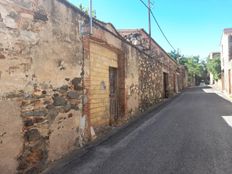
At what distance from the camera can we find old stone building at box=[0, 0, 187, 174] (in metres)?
3.63

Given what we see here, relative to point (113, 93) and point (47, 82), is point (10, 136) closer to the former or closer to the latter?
point (47, 82)

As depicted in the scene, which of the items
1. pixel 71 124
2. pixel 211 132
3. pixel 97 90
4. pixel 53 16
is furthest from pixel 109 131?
pixel 53 16

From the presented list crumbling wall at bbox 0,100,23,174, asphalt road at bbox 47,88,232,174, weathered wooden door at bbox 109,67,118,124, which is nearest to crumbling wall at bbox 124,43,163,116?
weathered wooden door at bbox 109,67,118,124

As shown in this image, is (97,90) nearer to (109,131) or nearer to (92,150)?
(109,131)

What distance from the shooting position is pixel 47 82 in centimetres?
448

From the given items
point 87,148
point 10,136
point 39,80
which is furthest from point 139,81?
point 10,136

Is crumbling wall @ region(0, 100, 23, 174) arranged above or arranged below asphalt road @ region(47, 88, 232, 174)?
above

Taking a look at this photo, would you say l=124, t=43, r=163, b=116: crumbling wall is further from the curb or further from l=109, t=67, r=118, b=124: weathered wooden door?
the curb

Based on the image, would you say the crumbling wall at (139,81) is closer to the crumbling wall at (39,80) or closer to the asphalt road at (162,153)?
the asphalt road at (162,153)

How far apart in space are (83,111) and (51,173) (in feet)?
6.23

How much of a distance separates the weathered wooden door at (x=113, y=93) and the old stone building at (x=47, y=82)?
79cm

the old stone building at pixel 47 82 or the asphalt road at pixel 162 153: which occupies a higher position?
the old stone building at pixel 47 82

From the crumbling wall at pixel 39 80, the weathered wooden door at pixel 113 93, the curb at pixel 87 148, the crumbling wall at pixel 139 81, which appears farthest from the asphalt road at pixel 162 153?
the crumbling wall at pixel 139 81

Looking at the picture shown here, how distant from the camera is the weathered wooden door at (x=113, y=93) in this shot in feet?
27.2
